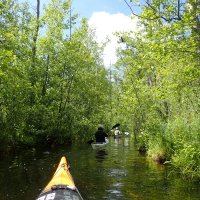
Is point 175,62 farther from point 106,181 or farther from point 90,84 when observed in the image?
point 90,84

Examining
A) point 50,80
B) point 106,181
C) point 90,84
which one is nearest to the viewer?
point 106,181

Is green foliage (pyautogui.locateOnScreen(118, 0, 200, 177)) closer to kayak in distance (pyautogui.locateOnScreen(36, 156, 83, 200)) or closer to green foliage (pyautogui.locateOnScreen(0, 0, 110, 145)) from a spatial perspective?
kayak in distance (pyautogui.locateOnScreen(36, 156, 83, 200))

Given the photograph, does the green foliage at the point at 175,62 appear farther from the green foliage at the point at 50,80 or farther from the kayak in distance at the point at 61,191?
the green foliage at the point at 50,80

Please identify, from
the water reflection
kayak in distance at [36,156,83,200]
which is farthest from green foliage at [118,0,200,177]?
kayak in distance at [36,156,83,200]

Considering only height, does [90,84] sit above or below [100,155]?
above

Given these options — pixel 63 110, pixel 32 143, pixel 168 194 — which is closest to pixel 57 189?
pixel 168 194

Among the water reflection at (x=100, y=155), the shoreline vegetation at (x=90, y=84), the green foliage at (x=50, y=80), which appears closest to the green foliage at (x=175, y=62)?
the shoreline vegetation at (x=90, y=84)

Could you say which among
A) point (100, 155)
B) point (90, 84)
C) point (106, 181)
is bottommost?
point (106, 181)

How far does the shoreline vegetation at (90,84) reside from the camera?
1157 centimetres

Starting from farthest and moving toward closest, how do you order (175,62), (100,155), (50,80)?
(50,80) < (100,155) < (175,62)

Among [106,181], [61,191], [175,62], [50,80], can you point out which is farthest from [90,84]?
[61,191]

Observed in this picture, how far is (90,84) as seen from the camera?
→ 32.7m

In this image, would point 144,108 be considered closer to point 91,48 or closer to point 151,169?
point 151,169

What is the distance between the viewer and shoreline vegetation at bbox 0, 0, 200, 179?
11.6 meters
